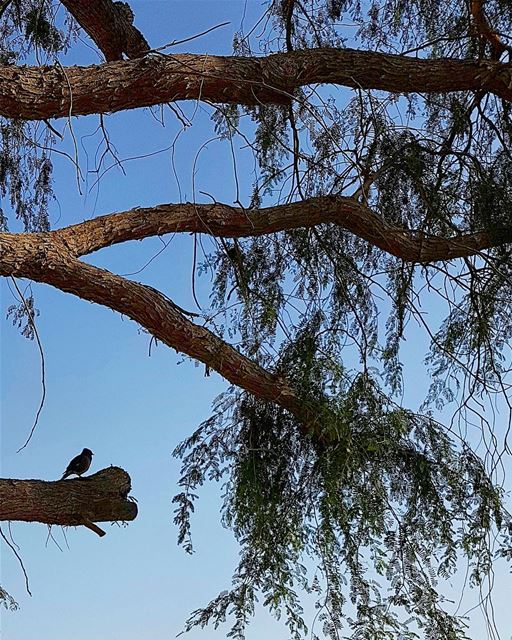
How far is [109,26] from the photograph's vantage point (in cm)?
269

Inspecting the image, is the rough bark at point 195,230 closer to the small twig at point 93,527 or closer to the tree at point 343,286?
the tree at point 343,286

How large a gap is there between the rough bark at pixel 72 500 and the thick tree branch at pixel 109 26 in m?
1.20

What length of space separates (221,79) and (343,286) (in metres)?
0.88

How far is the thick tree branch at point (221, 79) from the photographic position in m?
1.96

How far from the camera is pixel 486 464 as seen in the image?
8.38 feet

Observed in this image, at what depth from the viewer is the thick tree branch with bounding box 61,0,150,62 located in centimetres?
267

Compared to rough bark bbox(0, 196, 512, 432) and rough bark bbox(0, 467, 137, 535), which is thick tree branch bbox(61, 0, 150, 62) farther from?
rough bark bbox(0, 467, 137, 535)

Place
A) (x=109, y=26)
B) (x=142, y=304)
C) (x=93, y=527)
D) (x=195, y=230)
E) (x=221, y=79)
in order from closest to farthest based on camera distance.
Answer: (x=221, y=79) → (x=142, y=304) → (x=195, y=230) → (x=93, y=527) → (x=109, y=26)

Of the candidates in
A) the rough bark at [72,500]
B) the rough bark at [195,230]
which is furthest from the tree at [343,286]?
the rough bark at [72,500]

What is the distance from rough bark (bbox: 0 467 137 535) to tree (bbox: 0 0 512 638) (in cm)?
28

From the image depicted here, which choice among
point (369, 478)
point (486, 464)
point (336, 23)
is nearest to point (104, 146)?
point (336, 23)

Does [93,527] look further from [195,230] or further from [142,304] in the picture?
[195,230]

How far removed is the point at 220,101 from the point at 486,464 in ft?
3.97

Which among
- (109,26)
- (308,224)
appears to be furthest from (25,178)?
(308,224)
